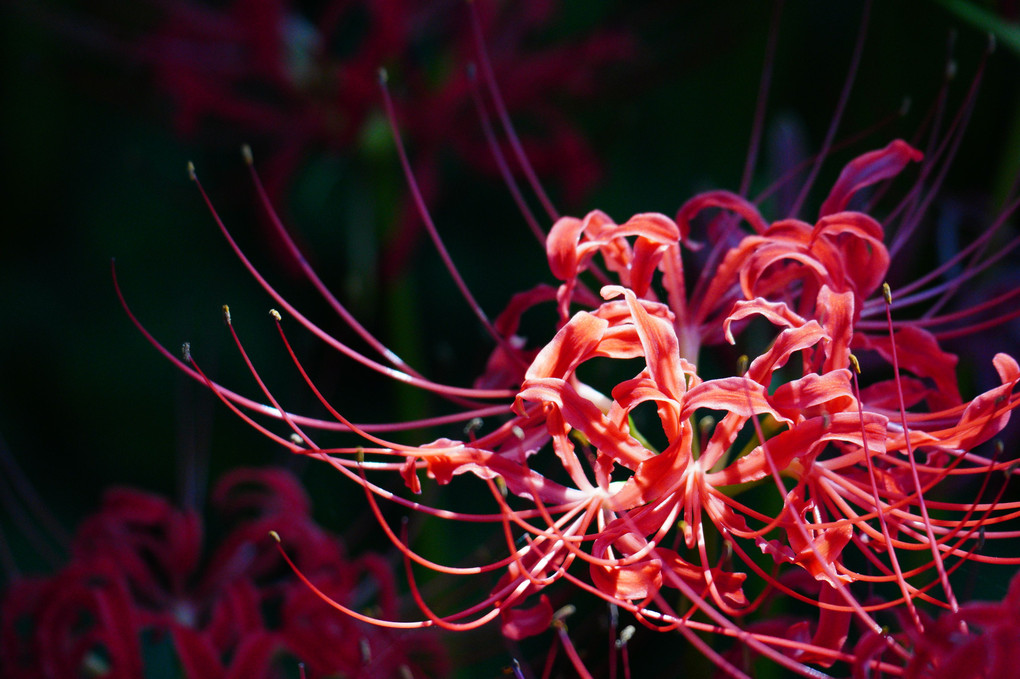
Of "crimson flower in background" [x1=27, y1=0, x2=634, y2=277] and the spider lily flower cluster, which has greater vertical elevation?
"crimson flower in background" [x1=27, y1=0, x2=634, y2=277]

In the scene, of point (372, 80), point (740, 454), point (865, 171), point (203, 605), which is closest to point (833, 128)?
point (865, 171)

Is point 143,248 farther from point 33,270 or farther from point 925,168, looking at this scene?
point 925,168

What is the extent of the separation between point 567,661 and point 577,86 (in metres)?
0.82

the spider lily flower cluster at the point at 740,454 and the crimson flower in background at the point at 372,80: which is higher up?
the crimson flower in background at the point at 372,80

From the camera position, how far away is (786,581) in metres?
0.58

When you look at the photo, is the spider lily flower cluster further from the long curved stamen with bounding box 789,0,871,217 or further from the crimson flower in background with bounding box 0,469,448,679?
the crimson flower in background with bounding box 0,469,448,679

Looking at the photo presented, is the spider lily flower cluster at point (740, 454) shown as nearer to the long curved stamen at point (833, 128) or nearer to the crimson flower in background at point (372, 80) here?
the long curved stamen at point (833, 128)

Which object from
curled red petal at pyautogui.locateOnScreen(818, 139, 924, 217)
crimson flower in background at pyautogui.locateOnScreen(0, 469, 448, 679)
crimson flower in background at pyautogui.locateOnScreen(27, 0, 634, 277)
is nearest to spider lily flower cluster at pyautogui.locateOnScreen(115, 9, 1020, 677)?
Answer: curled red petal at pyautogui.locateOnScreen(818, 139, 924, 217)

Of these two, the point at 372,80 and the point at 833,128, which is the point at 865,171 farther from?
the point at 372,80

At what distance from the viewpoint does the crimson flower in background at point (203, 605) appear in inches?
28.2

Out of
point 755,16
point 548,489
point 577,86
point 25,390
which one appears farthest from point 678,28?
point 25,390

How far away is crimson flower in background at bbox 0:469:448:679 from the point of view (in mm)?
715

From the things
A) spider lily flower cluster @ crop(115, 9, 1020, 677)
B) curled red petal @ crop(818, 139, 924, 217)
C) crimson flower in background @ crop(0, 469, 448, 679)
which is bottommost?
crimson flower in background @ crop(0, 469, 448, 679)

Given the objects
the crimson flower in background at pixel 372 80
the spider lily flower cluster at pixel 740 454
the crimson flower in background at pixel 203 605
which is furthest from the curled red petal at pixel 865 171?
the crimson flower in background at pixel 372 80
